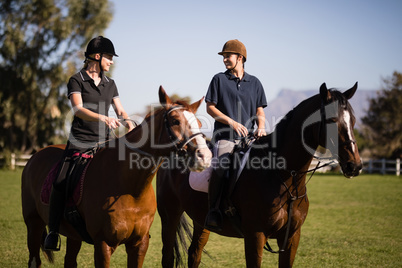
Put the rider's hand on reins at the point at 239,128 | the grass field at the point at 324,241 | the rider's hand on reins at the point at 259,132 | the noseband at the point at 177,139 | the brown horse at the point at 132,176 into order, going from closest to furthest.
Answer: the noseband at the point at 177,139
the brown horse at the point at 132,176
the rider's hand on reins at the point at 239,128
the rider's hand on reins at the point at 259,132
the grass field at the point at 324,241

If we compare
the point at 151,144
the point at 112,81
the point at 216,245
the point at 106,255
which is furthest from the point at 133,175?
the point at 216,245

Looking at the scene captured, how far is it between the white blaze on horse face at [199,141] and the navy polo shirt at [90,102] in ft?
4.81

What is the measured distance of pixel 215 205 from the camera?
514cm

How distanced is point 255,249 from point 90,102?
2654 mm

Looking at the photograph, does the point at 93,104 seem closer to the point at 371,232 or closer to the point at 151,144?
the point at 151,144

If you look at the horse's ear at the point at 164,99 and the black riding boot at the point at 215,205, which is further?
the black riding boot at the point at 215,205

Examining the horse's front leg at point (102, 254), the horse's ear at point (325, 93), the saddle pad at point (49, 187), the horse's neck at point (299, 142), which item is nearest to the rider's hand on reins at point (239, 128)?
the horse's neck at point (299, 142)

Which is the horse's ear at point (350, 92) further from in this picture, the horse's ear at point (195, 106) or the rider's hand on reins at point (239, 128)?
the horse's ear at point (195, 106)

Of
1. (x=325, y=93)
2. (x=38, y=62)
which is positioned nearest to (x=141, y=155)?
(x=325, y=93)

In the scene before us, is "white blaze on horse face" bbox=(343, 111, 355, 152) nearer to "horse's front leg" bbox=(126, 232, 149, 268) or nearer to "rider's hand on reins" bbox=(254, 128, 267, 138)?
"rider's hand on reins" bbox=(254, 128, 267, 138)

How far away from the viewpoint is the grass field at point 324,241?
25.0ft

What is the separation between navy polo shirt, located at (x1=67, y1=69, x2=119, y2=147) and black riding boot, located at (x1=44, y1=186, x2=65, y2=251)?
2.25 feet

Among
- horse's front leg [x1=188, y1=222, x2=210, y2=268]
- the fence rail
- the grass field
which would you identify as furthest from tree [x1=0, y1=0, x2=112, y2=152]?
horse's front leg [x1=188, y1=222, x2=210, y2=268]

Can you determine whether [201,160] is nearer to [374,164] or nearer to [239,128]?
[239,128]
